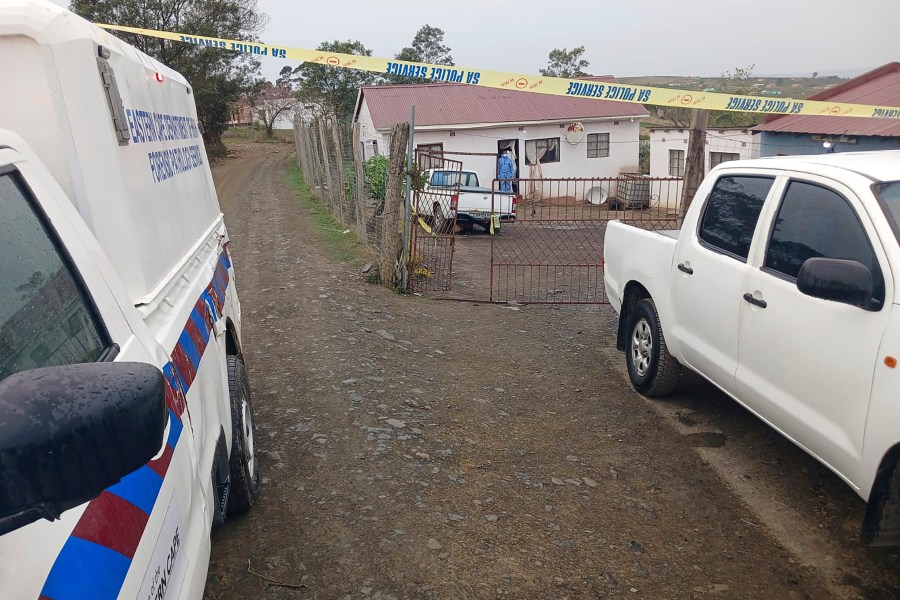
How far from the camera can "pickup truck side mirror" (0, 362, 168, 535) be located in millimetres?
1006

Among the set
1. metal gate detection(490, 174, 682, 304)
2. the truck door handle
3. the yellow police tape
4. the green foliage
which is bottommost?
metal gate detection(490, 174, 682, 304)

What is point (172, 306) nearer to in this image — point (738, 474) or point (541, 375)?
point (738, 474)

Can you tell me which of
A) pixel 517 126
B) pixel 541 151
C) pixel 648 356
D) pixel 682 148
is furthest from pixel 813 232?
pixel 541 151

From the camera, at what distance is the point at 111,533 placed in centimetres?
145

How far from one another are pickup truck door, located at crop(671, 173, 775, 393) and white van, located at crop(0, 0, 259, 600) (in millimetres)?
2888

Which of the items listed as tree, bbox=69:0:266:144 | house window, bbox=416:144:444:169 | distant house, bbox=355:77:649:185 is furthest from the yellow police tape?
tree, bbox=69:0:266:144

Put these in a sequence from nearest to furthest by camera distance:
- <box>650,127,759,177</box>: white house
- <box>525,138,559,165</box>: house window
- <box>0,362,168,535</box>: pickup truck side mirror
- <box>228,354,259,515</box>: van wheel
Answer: <box>0,362,168,535</box>: pickup truck side mirror, <box>228,354,259,515</box>: van wheel, <box>650,127,759,177</box>: white house, <box>525,138,559,165</box>: house window

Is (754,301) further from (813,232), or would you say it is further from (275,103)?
(275,103)

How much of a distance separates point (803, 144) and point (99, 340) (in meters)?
14.5

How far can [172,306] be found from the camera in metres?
2.62

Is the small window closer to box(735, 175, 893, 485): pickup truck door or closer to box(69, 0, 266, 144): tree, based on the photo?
box(735, 175, 893, 485): pickup truck door

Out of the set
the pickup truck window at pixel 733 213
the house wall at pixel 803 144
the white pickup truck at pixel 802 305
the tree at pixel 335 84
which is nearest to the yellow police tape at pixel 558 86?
the white pickup truck at pixel 802 305

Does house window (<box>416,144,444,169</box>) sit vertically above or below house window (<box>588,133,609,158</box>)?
above

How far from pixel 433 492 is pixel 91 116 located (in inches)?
106
